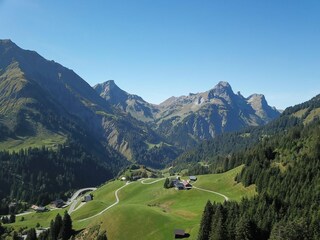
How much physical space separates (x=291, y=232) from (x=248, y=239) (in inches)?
452

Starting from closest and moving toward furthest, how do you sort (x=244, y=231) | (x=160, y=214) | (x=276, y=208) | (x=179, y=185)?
(x=244, y=231)
(x=276, y=208)
(x=160, y=214)
(x=179, y=185)

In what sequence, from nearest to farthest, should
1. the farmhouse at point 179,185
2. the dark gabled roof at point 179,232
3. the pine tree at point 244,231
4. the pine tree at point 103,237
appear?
the pine tree at point 244,231, the dark gabled roof at point 179,232, the pine tree at point 103,237, the farmhouse at point 179,185

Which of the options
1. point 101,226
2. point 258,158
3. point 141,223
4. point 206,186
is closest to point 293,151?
point 258,158

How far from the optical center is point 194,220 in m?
124

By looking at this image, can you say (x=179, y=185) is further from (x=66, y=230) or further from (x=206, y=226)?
(x=206, y=226)

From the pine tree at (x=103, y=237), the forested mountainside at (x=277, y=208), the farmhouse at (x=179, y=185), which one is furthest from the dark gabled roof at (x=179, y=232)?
the farmhouse at (x=179, y=185)

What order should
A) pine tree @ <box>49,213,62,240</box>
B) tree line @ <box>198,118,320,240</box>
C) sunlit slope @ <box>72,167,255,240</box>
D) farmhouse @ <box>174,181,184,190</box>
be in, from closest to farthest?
tree line @ <box>198,118,320,240</box>
sunlit slope @ <box>72,167,255,240</box>
pine tree @ <box>49,213,62,240</box>
farmhouse @ <box>174,181,184,190</box>

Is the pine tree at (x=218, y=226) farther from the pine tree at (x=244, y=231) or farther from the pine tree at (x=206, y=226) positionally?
the pine tree at (x=244, y=231)

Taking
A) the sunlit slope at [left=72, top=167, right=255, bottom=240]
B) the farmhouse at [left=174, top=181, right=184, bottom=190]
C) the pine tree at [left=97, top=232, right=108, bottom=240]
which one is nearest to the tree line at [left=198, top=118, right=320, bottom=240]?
the sunlit slope at [left=72, top=167, right=255, bottom=240]

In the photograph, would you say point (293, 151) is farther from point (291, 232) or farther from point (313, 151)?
point (291, 232)

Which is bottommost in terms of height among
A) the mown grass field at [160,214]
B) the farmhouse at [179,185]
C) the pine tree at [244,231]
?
the mown grass field at [160,214]

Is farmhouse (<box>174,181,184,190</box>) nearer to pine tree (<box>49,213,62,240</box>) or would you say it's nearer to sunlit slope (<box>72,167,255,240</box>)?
sunlit slope (<box>72,167,255,240</box>)

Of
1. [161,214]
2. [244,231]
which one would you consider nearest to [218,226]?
[244,231]

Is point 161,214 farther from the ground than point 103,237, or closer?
farther from the ground
